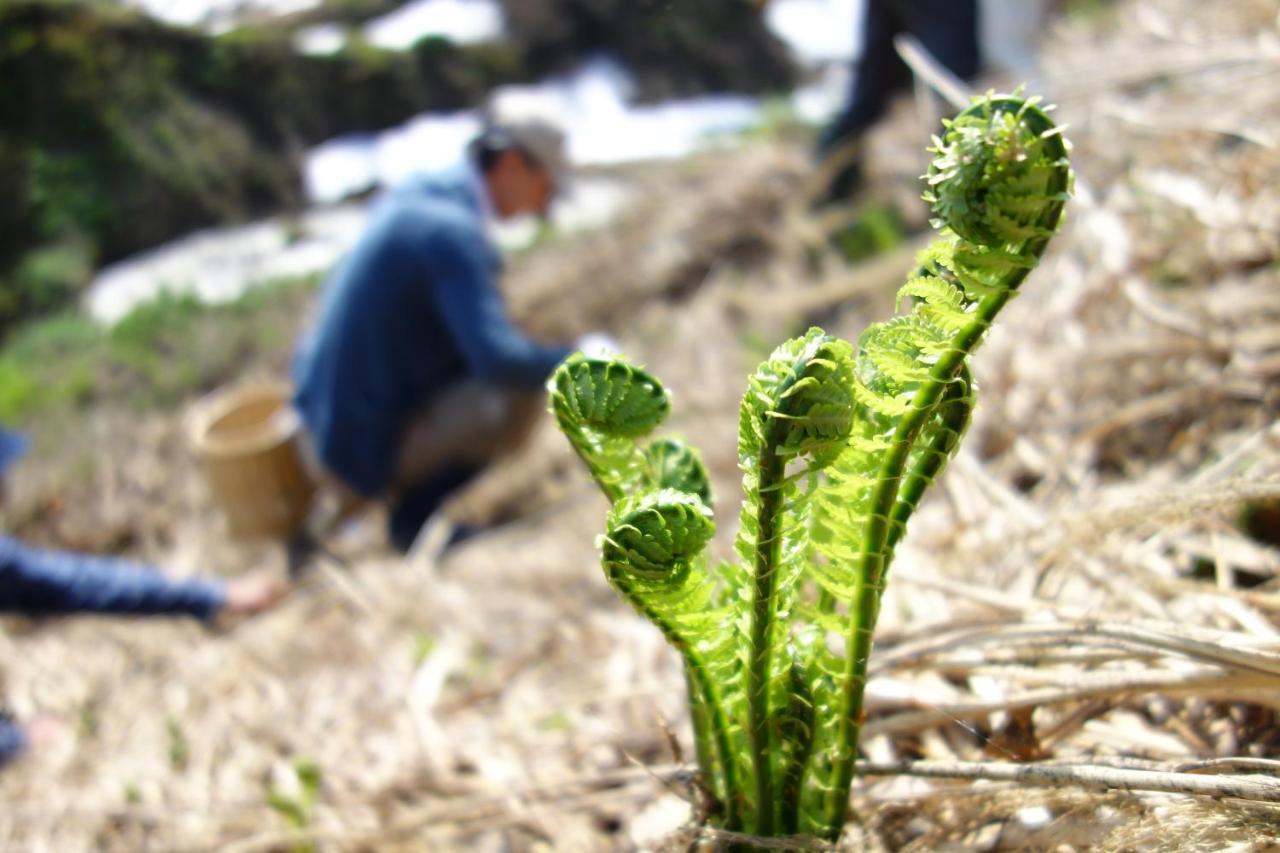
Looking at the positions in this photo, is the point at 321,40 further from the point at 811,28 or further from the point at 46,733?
the point at 46,733

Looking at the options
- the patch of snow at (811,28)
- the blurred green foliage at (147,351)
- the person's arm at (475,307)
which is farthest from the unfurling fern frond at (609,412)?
the patch of snow at (811,28)

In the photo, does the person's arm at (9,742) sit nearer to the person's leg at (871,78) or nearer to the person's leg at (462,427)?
the person's leg at (462,427)

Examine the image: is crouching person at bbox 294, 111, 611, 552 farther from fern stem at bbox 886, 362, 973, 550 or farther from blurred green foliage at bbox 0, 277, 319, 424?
fern stem at bbox 886, 362, 973, 550

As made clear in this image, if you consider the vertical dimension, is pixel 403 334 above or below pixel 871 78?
below

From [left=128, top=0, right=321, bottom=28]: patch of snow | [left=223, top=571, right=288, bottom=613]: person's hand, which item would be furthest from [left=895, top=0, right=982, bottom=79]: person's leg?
[left=128, top=0, right=321, bottom=28]: patch of snow

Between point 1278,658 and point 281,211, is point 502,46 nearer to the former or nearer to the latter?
point 281,211

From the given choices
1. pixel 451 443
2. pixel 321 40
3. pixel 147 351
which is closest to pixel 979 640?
pixel 451 443
